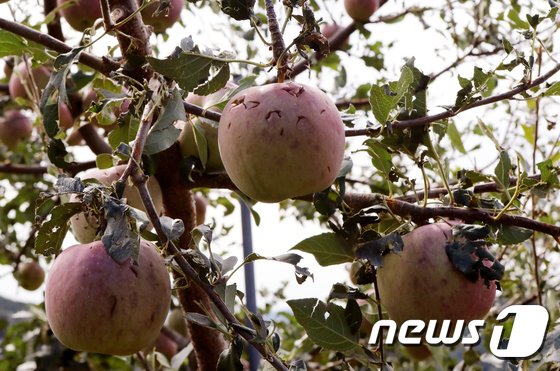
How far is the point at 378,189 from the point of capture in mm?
1586

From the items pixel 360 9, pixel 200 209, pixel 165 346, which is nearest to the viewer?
pixel 200 209

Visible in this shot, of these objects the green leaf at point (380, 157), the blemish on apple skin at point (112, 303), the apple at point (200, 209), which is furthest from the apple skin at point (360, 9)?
the blemish on apple skin at point (112, 303)

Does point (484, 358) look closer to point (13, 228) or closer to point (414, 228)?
point (414, 228)

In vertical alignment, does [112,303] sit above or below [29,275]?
above

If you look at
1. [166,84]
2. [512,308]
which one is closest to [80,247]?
[166,84]

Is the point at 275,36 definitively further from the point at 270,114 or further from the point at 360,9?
the point at 360,9

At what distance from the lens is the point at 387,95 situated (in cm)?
86

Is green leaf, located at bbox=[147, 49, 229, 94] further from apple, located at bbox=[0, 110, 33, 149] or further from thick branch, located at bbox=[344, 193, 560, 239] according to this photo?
apple, located at bbox=[0, 110, 33, 149]

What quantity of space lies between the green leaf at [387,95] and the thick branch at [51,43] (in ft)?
1.12

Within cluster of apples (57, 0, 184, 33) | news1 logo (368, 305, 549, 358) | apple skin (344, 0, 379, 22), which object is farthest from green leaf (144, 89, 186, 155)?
apple skin (344, 0, 379, 22)

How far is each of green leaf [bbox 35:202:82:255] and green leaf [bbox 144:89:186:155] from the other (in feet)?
0.35

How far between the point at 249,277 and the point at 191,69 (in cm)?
92

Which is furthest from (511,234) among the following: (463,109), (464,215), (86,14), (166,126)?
(86,14)

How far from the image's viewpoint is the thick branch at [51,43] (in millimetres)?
914
